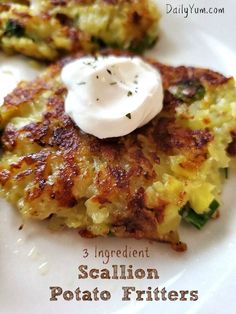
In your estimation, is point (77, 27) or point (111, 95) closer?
point (111, 95)

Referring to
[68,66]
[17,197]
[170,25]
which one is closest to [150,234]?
[17,197]

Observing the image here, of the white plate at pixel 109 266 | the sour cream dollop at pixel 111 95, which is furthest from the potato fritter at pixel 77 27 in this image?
the white plate at pixel 109 266

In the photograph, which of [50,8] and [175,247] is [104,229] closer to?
[175,247]

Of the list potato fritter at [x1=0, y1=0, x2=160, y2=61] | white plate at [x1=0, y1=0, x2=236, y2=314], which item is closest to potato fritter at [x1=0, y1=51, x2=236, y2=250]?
white plate at [x1=0, y1=0, x2=236, y2=314]

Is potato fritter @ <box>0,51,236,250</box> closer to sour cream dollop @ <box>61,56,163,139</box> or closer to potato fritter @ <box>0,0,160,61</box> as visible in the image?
sour cream dollop @ <box>61,56,163,139</box>

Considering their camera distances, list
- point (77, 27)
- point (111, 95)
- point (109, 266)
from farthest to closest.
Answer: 1. point (77, 27)
2. point (111, 95)
3. point (109, 266)

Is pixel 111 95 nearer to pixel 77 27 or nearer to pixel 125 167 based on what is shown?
pixel 125 167

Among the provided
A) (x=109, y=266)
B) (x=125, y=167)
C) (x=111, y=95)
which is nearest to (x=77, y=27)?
(x=111, y=95)
